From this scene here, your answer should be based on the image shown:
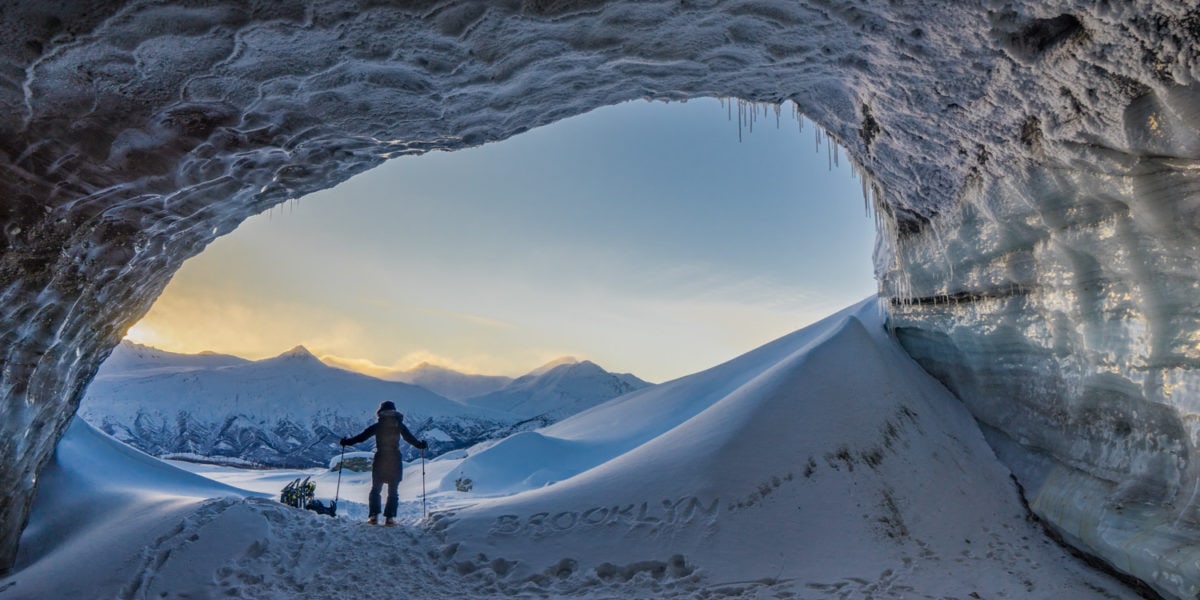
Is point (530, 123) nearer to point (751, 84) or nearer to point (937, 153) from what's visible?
point (751, 84)

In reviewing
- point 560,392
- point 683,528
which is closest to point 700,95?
point 683,528

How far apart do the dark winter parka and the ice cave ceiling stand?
120 inches

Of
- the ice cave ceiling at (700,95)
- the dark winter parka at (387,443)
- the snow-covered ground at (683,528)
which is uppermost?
the ice cave ceiling at (700,95)

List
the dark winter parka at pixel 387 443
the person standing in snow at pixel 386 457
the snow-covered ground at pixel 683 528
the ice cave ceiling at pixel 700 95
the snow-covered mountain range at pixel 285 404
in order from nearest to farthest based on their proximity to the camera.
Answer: the ice cave ceiling at pixel 700 95 → the snow-covered ground at pixel 683 528 → the person standing in snow at pixel 386 457 → the dark winter parka at pixel 387 443 → the snow-covered mountain range at pixel 285 404

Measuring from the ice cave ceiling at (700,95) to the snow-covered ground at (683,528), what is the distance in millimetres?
778

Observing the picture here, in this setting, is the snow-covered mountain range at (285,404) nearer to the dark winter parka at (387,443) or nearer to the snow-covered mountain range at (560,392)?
the snow-covered mountain range at (560,392)

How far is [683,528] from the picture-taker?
19.5 ft

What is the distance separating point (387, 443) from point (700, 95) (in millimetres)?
5937

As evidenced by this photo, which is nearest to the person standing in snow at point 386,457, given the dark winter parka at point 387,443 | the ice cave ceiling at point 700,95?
the dark winter parka at point 387,443

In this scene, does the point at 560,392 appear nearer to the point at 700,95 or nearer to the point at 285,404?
the point at 285,404

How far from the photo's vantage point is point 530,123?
6609 millimetres

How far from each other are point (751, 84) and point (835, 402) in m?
4.31

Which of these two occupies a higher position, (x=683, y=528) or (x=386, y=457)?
(x=386, y=457)

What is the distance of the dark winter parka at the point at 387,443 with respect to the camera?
775cm
